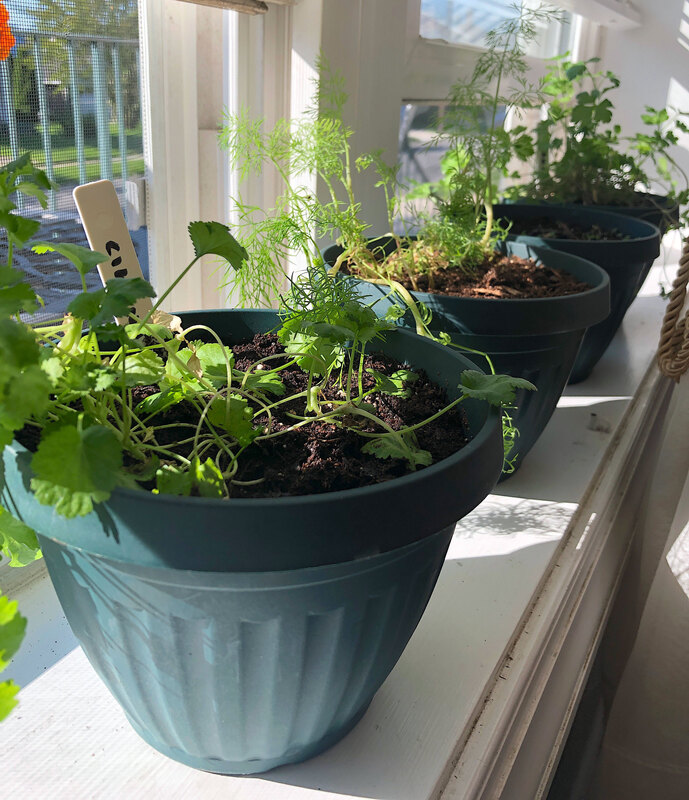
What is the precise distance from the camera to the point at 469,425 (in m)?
0.50

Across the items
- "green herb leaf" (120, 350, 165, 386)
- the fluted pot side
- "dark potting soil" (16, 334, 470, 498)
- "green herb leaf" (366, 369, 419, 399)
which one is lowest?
the fluted pot side

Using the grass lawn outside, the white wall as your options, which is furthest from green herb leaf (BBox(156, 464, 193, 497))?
the white wall

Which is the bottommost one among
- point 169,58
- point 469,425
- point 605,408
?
point 605,408

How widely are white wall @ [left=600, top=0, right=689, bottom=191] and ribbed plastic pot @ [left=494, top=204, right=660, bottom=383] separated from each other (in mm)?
768

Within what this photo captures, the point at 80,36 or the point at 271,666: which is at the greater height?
the point at 80,36

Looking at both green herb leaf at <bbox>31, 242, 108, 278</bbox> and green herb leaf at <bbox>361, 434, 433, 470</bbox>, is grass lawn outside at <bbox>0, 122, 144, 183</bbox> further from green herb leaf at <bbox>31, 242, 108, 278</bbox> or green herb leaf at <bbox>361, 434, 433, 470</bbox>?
green herb leaf at <bbox>361, 434, 433, 470</bbox>

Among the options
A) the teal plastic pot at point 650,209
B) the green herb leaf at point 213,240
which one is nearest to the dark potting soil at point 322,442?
the green herb leaf at point 213,240

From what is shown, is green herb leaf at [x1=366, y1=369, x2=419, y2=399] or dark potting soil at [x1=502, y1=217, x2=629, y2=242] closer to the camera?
green herb leaf at [x1=366, y1=369, x2=419, y2=399]

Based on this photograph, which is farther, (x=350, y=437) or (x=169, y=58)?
(x=169, y=58)

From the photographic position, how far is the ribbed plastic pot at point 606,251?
104 cm

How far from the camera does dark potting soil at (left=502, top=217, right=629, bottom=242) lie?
116 centimetres

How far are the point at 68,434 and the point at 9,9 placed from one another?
449 mm

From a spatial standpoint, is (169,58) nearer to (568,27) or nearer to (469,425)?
(469,425)

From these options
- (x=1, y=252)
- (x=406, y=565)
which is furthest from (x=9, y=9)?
(x=406, y=565)
